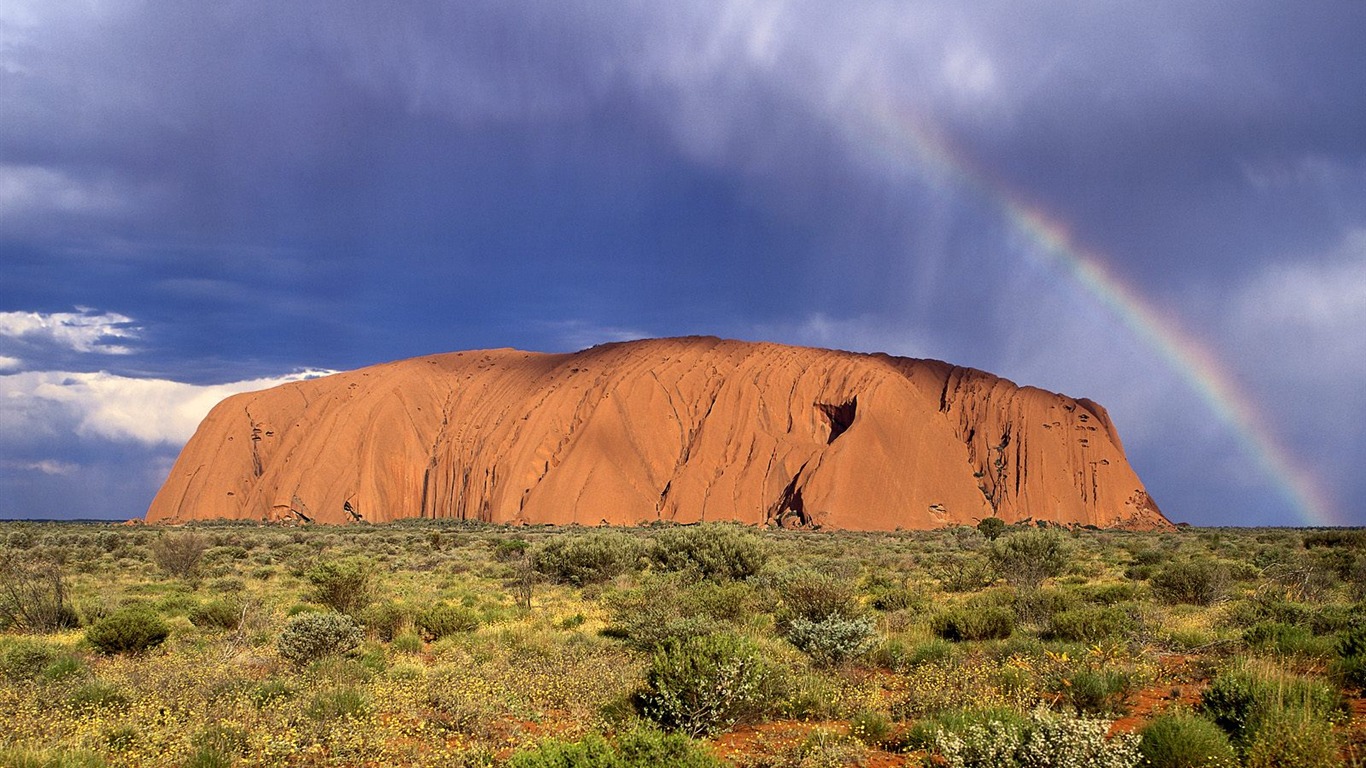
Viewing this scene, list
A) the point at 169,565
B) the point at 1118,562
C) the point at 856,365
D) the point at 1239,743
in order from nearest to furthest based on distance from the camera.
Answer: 1. the point at 1239,743
2. the point at 169,565
3. the point at 1118,562
4. the point at 856,365

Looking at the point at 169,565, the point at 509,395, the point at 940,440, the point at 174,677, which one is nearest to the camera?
the point at 174,677

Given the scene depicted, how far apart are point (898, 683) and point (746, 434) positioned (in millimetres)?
60215

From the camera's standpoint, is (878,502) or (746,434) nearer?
(878,502)

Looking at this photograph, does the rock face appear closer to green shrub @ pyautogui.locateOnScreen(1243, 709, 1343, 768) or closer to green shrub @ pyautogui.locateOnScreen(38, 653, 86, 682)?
green shrub @ pyautogui.locateOnScreen(38, 653, 86, 682)

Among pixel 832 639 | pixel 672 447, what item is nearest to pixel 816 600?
pixel 832 639

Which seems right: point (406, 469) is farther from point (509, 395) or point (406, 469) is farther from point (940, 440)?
point (940, 440)

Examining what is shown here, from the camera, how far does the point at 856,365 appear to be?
73.2 m

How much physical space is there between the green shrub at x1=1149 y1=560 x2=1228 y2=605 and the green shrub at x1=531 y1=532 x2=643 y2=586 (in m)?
13.3

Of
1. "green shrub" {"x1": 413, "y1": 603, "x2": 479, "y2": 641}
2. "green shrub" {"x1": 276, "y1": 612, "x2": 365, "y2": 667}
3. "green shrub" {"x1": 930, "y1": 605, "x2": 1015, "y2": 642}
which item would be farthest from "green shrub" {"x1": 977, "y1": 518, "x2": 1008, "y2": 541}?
"green shrub" {"x1": 276, "y1": 612, "x2": 365, "y2": 667}

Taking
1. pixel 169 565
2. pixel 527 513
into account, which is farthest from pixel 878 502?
pixel 169 565

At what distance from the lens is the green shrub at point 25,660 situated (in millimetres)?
9477

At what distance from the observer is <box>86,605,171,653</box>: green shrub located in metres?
11.5

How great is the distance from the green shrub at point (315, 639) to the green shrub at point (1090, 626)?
1033cm

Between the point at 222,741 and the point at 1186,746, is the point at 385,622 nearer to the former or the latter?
the point at 222,741
